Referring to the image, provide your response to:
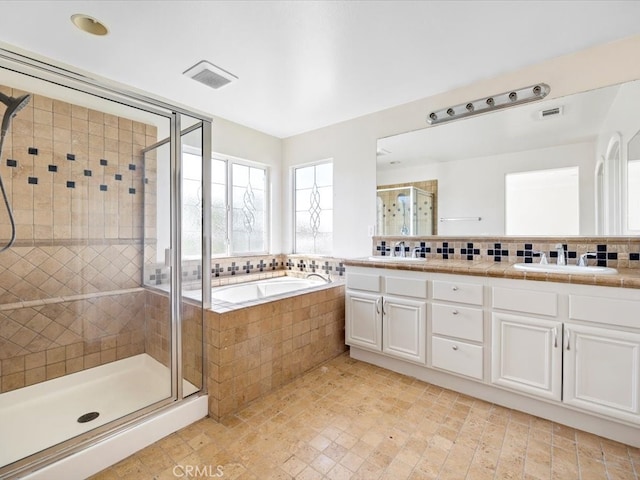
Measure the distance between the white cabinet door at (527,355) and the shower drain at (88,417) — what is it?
2441mm

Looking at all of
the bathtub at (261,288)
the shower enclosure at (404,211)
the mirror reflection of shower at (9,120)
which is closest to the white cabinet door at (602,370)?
the shower enclosure at (404,211)

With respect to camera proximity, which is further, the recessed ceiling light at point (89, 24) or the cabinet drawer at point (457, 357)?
the cabinet drawer at point (457, 357)

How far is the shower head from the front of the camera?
1.88 metres

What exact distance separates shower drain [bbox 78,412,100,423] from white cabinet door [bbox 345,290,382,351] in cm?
180

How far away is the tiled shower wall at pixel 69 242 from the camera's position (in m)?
1.97

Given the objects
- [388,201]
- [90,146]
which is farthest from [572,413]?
[90,146]

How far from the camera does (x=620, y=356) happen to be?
5.22ft

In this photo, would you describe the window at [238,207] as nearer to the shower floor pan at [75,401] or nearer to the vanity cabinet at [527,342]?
the shower floor pan at [75,401]

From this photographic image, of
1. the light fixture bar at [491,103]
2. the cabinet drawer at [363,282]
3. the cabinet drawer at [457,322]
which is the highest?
the light fixture bar at [491,103]

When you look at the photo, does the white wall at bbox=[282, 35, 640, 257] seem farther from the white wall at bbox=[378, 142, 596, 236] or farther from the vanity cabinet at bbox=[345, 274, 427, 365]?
the vanity cabinet at bbox=[345, 274, 427, 365]

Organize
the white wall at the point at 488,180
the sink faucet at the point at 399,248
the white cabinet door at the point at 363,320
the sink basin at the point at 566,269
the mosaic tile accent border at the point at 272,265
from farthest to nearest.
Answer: the mosaic tile accent border at the point at 272,265, the sink faucet at the point at 399,248, the white cabinet door at the point at 363,320, the white wall at the point at 488,180, the sink basin at the point at 566,269

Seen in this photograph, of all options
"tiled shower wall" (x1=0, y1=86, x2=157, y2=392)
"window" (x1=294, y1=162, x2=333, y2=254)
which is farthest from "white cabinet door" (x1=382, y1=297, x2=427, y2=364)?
"tiled shower wall" (x1=0, y1=86, x2=157, y2=392)

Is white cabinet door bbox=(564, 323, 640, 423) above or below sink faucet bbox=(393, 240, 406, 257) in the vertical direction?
below

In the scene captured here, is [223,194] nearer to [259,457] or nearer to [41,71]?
[41,71]
